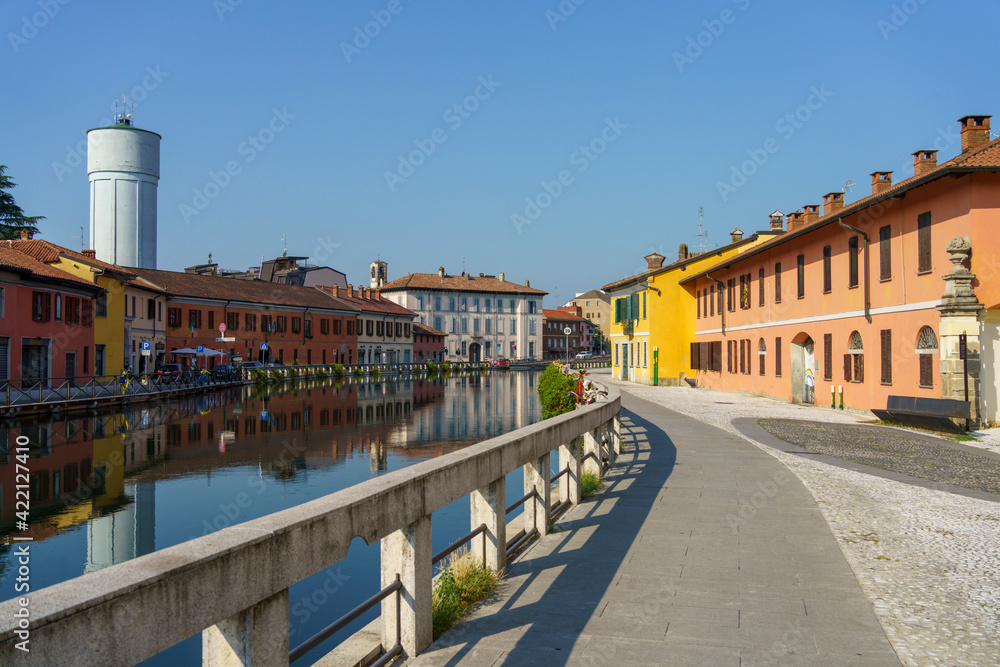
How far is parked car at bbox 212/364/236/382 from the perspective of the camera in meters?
48.9

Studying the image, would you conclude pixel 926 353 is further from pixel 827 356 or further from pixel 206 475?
pixel 206 475

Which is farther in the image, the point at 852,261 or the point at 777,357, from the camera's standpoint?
the point at 777,357

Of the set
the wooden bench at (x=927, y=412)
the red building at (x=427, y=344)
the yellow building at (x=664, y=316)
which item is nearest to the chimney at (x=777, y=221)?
the yellow building at (x=664, y=316)

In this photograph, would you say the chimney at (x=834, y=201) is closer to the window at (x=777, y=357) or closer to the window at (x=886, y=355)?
the window at (x=777, y=357)

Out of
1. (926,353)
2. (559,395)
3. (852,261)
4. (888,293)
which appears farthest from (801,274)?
(559,395)

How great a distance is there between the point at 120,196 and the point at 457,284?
1617 inches

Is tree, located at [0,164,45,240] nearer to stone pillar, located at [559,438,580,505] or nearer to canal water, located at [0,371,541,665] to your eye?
canal water, located at [0,371,541,665]

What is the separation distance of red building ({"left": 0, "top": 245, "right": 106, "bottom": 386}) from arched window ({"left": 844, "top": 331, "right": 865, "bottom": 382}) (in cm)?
2782

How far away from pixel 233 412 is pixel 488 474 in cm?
2792

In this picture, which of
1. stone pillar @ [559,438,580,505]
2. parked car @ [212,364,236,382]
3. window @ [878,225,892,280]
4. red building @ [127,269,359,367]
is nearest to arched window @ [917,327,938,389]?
window @ [878,225,892,280]

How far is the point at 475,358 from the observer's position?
4134 inches

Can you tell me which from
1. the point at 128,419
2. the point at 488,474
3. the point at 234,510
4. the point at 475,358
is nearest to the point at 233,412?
the point at 128,419

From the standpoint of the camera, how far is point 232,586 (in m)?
2.78

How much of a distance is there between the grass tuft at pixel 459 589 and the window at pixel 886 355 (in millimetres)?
19875
